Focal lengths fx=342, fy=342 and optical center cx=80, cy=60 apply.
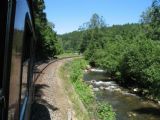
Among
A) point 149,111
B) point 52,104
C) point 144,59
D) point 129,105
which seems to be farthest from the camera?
point 144,59

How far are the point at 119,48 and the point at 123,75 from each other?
7946 millimetres

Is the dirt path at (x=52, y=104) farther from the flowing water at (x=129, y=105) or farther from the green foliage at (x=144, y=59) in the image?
the green foliage at (x=144, y=59)

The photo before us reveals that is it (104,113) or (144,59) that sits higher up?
(144,59)

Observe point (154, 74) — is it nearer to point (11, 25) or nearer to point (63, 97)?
point (63, 97)

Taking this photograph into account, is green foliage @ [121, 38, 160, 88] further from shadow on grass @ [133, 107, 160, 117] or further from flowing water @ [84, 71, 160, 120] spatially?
shadow on grass @ [133, 107, 160, 117]

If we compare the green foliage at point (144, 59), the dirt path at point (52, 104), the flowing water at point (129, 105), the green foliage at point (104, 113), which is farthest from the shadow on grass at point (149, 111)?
the green foliage at point (104, 113)

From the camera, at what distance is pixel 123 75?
124 feet

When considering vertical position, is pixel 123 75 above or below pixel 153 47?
below

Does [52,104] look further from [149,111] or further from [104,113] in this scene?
[149,111]

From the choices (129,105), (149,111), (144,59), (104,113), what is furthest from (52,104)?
(144,59)

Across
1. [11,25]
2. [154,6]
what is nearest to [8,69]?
[11,25]

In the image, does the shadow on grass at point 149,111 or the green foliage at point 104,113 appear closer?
the green foliage at point 104,113

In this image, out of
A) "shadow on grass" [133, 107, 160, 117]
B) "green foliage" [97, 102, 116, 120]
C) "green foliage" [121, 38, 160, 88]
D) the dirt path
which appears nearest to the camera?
the dirt path

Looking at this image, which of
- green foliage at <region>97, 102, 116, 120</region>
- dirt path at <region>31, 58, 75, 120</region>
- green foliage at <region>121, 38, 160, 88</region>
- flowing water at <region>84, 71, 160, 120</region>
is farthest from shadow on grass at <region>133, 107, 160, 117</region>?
green foliage at <region>97, 102, 116, 120</region>
